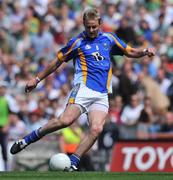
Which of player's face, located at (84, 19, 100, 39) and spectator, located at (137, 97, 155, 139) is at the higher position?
player's face, located at (84, 19, 100, 39)

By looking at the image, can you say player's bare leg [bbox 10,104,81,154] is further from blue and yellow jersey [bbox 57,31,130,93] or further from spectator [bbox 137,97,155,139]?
spectator [bbox 137,97,155,139]

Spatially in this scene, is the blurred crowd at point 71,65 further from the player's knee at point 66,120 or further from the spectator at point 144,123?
the player's knee at point 66,120

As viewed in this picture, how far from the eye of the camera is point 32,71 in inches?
987

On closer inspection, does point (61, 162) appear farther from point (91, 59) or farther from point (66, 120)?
point (91, 59)

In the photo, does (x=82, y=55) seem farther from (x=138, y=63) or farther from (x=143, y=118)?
(x=138, y=63)

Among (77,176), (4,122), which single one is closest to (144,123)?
(4,122)

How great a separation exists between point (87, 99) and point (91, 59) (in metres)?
0.59

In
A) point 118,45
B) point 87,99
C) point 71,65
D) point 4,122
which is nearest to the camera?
point 87,99

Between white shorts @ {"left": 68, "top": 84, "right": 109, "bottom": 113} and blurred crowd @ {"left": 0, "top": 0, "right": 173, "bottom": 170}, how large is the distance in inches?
228

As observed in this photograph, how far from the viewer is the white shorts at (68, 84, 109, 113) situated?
15.1 meters

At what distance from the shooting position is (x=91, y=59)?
597 inches

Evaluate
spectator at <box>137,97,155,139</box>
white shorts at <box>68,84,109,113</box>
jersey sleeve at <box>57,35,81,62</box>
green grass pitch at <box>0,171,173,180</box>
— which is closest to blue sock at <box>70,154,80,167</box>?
green grass pitch at <box>0,171,173,180</box>

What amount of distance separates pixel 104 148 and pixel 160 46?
5854 millimetres

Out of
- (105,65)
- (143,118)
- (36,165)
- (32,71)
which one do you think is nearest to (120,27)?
(32,71)
